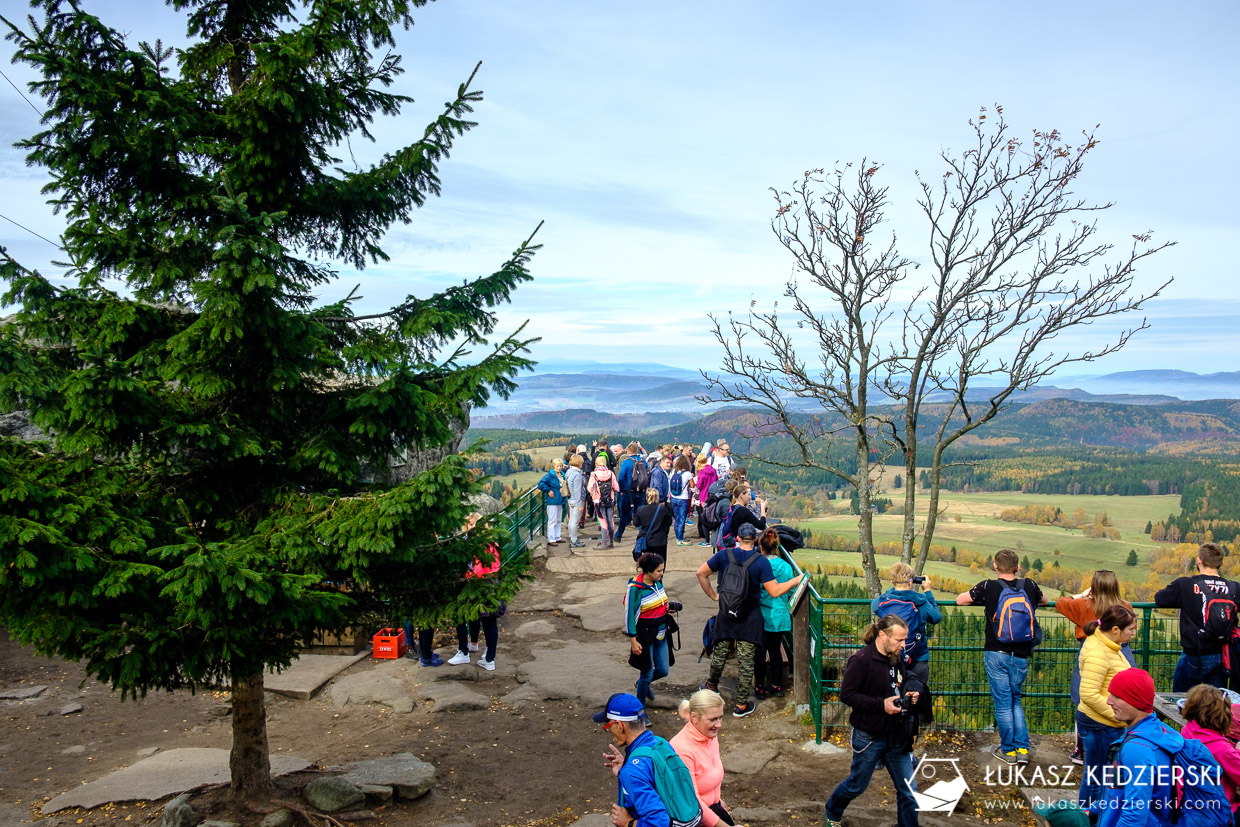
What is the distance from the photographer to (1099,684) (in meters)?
5.68

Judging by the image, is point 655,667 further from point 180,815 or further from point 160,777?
point 160,777

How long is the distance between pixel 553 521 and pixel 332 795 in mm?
9666

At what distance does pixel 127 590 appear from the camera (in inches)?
170

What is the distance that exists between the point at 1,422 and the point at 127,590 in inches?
417

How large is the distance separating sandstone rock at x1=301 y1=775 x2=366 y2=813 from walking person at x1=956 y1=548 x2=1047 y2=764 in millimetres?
5477

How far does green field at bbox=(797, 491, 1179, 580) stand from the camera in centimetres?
3816

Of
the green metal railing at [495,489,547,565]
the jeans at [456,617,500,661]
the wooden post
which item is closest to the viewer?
the wooden post

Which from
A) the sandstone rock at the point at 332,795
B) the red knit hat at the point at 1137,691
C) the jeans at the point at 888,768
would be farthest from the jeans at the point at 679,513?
the red knit hat at the point at 1137,691

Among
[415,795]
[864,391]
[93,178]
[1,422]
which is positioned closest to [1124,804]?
[415,795]

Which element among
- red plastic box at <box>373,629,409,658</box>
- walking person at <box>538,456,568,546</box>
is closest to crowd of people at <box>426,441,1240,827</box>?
red plastic box at <box>373,629,409,658</box>

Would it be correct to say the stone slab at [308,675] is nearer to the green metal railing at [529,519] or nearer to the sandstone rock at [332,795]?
the sandstone rock at [332,795]

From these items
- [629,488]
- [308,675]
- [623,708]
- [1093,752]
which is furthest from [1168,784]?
[629,488]

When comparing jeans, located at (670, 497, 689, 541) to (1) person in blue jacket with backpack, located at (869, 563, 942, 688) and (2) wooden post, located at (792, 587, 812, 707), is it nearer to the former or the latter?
(2) wooden post, located at (792, 587, 812, 707)

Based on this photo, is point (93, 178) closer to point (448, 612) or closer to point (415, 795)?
point (448, 612)
